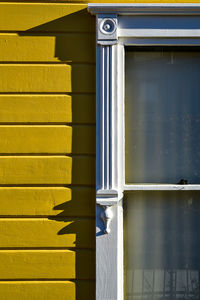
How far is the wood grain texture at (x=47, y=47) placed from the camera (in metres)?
2.83

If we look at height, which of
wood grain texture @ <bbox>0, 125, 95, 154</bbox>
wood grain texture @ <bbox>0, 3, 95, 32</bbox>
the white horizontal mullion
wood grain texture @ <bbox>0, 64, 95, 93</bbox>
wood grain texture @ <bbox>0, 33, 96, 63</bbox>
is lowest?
the white horizontal mullion

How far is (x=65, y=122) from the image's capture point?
2.81 metres

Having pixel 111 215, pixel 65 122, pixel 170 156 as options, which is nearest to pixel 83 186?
pixel 111 215

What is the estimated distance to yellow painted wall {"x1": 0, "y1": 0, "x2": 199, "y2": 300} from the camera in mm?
2744

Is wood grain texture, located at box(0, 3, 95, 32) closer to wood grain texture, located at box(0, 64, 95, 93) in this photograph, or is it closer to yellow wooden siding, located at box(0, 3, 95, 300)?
yellow wooden siding, located at box(0, 3, 95, 300)

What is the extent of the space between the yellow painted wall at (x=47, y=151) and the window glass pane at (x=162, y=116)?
277mm

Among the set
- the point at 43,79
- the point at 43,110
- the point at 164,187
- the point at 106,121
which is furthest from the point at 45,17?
the point at 164,187

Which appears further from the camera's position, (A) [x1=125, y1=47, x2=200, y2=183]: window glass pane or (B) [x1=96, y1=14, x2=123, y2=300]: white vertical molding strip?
(A) [x1=125, y1=47, x2=200, y2=183]: window glass pane

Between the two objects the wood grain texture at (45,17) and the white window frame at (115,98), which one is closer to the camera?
the white window frame at (115,98)

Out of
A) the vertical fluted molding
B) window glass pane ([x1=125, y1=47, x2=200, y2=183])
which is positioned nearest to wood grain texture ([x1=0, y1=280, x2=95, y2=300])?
the vertical fluted molding

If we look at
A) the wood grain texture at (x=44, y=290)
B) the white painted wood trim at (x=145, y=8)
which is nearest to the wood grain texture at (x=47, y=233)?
the wood grain texture at (x=44, y=290)

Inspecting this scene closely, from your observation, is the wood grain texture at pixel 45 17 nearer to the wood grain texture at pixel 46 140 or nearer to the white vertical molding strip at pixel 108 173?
the white vertical molding strip at pixel 108 173

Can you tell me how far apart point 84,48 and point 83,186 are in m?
0.93

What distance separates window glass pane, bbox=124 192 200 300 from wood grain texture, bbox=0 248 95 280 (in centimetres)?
31
